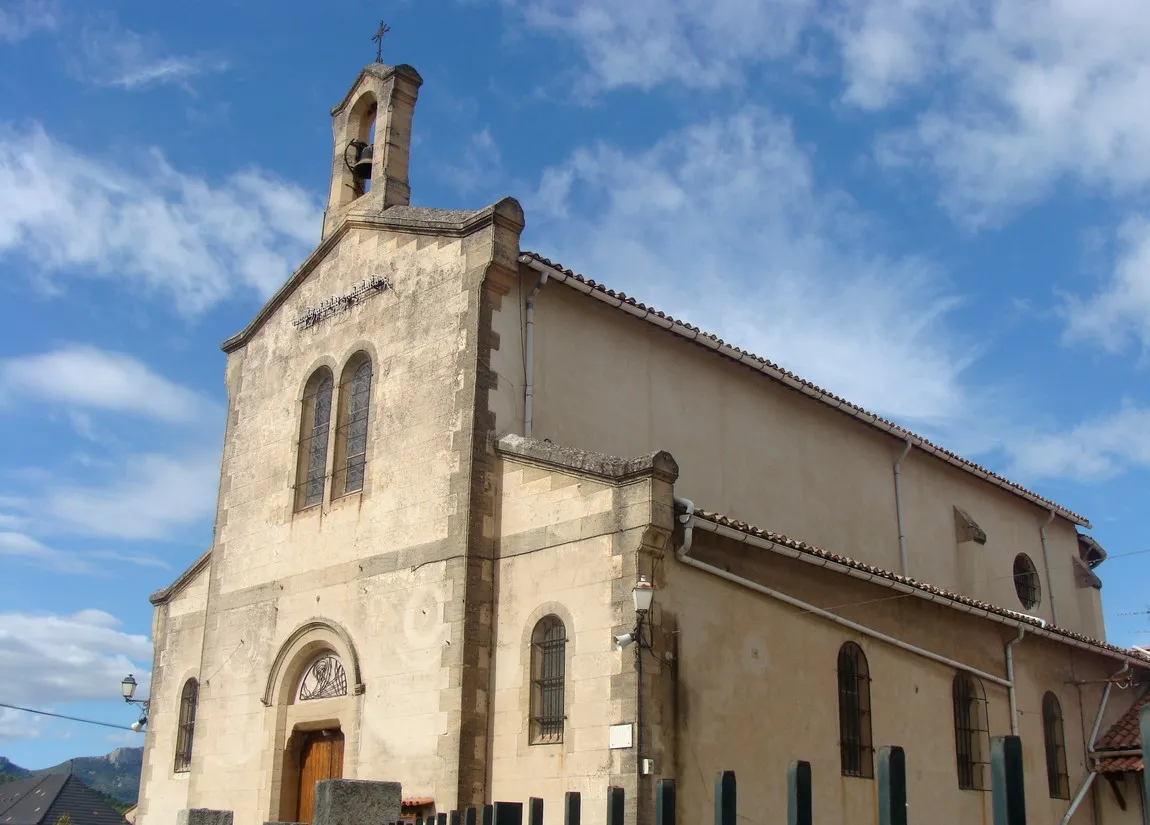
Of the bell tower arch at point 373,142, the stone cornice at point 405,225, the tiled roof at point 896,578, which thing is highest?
the bell tower arch at point 373,142

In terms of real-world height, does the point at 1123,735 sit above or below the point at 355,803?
above

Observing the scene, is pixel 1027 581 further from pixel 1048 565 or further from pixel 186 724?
pixel 186 724

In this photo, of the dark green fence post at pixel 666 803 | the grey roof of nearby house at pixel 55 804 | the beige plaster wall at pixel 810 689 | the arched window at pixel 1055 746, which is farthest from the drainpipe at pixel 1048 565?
the grey roof of nearby house at pixel 55 804

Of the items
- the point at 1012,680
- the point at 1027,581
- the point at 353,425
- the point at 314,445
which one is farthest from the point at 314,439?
the point at 1027,581

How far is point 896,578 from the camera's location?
1644 centimetres

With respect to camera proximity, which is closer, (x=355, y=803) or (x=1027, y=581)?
(x=355, y=803)

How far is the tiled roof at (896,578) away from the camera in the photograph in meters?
14.0

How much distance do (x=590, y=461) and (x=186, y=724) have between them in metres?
10.4

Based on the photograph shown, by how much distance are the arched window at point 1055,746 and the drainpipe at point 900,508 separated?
3273 mm

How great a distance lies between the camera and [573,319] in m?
16.6

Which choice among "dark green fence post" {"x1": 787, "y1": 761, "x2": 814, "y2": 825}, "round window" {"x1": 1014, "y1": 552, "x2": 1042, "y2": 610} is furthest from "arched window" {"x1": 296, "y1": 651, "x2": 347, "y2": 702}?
"round window" {"x1": 1014, "y1": 552, "x2": 1042, "y2": 610}

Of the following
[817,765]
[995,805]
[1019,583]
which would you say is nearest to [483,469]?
[817,765]

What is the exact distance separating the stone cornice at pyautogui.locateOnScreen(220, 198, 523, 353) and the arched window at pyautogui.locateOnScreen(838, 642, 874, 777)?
731cm

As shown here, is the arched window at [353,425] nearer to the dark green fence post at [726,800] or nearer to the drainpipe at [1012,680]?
the drainpipe at [1012,680]
